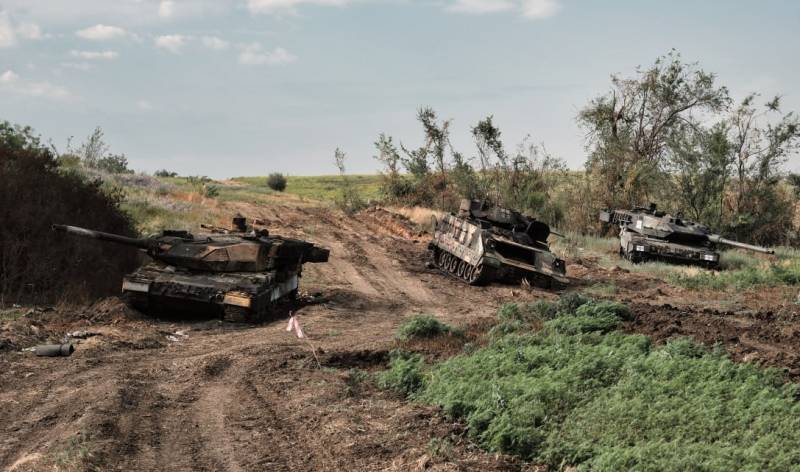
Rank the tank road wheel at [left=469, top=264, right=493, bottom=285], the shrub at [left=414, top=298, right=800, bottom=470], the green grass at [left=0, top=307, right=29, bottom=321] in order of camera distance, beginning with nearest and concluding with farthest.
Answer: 1. the shrub at [left=414, top=298, right=800, bottom=470]
2. the green grass at [left=0, top=307, right=29, bottom=321]
3. the tank road wheel at [left=469, top=264, right=493, bottom=285]

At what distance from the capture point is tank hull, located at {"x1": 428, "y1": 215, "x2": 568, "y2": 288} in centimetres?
2011

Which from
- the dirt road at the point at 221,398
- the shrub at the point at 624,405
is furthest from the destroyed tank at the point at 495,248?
the shrub at the point at 624,405

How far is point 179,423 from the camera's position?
8.16 meters

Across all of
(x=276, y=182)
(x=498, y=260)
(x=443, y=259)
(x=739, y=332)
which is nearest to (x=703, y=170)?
(x=443, y=259)

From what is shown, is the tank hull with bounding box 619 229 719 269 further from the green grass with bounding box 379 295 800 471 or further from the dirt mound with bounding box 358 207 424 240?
the green grass with bounding box 379 295 800 471

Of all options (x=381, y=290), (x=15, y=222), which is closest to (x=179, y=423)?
(x=15, y=222)

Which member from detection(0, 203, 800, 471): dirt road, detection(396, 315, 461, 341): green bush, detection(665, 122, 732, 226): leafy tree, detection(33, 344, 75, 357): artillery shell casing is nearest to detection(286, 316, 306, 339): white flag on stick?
detection(0, 203, 800, 471): dirt road

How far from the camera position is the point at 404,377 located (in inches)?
380

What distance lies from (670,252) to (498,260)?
8087mm

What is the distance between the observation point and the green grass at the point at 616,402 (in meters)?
6.64

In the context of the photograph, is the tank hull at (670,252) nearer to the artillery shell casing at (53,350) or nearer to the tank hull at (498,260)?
the tank hull at (498,260)

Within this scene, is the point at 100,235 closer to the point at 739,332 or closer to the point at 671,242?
the point at 739,332

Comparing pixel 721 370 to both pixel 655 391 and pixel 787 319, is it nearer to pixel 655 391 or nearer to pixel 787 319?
pixel 655 391

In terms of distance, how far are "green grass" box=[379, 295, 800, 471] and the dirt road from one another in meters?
0.39
